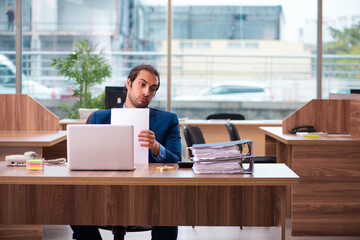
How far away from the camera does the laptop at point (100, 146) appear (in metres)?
2.38

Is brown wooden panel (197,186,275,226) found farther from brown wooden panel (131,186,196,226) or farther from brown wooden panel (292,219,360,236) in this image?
brown wooden panel (292,219,360,236)

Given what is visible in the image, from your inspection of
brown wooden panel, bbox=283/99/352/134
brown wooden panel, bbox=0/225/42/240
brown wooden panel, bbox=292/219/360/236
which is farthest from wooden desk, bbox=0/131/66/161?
brown wooden panel, bbox=283/99/352/134

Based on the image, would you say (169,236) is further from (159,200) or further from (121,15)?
(121,15)

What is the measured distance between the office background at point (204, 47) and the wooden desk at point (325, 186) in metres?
3.85

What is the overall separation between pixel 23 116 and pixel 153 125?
2.19m

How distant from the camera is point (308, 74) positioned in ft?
26.3

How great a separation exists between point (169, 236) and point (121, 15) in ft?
19.0

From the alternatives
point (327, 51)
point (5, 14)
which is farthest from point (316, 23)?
point (5, 14)

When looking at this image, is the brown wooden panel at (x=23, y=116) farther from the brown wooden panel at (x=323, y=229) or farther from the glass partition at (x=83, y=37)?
the glass partition at (x=83, y=37)

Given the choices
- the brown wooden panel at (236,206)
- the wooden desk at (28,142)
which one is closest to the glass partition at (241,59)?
the wooden desk at (28,142)

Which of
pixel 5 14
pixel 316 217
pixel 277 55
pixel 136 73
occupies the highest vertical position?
pixel 5 14

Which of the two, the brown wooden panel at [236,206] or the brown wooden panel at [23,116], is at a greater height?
the brown wooden panel at [23,116]

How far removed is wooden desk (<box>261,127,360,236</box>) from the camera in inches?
168

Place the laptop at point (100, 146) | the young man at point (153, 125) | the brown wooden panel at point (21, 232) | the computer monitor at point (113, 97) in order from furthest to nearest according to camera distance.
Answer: the computer monitor at point (113, 97), the brown wooden panel at point (21, 232), the young man at point (153, 125), the laptop at point (100, 146)
